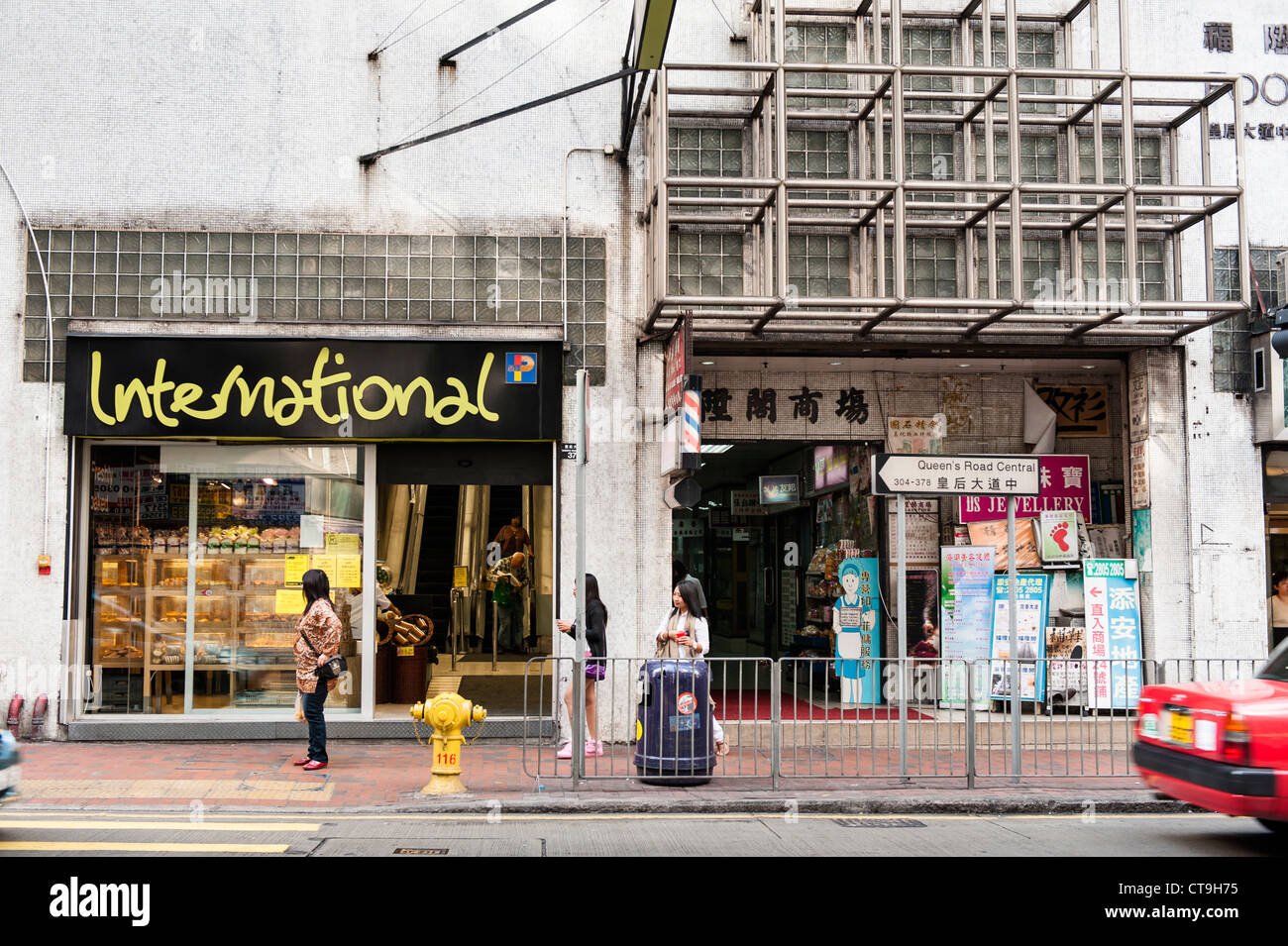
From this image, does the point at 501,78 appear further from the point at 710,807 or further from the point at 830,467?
the point at 710,807

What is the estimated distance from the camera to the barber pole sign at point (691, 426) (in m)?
10.3

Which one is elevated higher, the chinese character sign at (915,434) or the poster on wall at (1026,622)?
the chinese character sign at (915,434)

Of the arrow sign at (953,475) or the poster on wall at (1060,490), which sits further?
the poster on wall at (1060,490)

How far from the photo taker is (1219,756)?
6820mm

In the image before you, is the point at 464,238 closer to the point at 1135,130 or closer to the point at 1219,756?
the point at 1135,130

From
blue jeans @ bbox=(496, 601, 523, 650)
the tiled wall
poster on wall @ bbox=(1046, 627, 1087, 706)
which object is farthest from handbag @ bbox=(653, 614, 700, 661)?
poster on wall @ bbox=(1046, 627, 1087, 706)

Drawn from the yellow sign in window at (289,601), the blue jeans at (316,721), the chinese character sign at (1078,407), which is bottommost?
the blue jeans at (316,721)

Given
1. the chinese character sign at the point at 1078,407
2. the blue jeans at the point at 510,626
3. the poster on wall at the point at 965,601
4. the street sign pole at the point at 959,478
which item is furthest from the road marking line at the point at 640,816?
the chinese character sign at the point at 1078,407

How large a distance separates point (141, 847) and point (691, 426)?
5.63 meters

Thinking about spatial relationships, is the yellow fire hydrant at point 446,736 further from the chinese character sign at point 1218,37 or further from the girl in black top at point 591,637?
the chinese character sign at point 1218,37

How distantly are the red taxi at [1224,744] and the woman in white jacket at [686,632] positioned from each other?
13.6 ft

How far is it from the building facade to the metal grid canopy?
59mm
